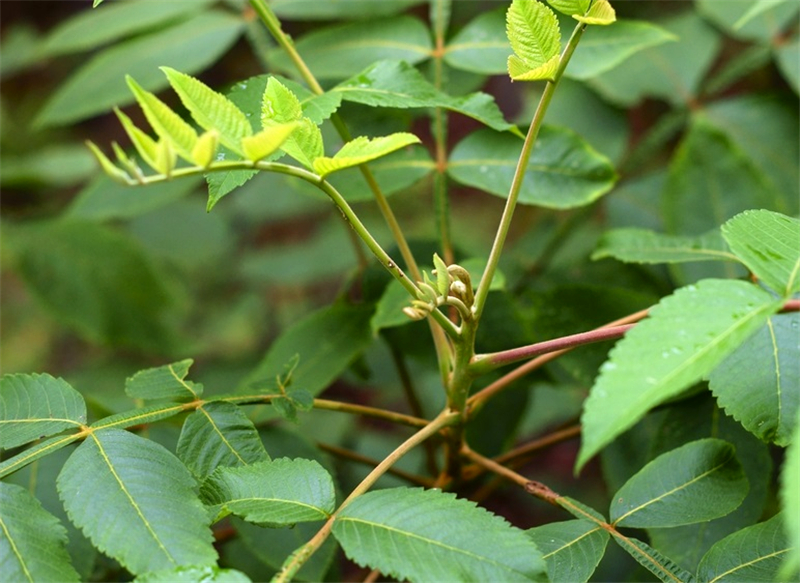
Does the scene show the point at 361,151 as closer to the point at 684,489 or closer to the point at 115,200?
the point at 684,489

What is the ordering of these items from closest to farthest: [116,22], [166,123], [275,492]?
1. [166,123]
2. [275,492]
3. [116,22]

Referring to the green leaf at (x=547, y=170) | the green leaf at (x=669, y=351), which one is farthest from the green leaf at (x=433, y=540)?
the green leaf at (x=547, y=170)

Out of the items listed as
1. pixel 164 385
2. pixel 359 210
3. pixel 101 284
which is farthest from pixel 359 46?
pixel 359 210

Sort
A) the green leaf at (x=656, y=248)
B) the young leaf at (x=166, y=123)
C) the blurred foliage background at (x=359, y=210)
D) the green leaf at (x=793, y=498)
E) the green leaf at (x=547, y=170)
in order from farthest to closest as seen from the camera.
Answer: the blurred foliage background at (x=359, y=210)
the green leaf at (x=547, y=170)
the green leaf at (x=656, y=248)
the young leaf at (x=166, y=123)
the green leaf at (x=793, y=498)

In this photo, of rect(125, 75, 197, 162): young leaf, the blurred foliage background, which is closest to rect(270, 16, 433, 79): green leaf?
the blurred foliage background

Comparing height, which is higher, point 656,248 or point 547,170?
point 547,170

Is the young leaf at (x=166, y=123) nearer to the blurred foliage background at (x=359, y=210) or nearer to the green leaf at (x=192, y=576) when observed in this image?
the green leaf at (x=192, y=576)
